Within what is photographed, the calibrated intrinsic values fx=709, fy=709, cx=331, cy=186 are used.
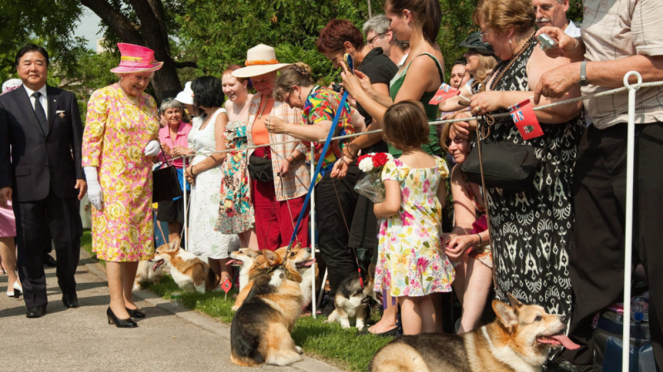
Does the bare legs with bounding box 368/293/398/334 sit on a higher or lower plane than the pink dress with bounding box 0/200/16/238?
lower

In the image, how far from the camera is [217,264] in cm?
832

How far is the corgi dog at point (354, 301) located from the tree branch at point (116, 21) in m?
11.6

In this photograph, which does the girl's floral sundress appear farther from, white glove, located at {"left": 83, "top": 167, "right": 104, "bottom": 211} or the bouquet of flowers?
white glove, located at {"left": 83, "top": 167, "right": 104, "bottom": 211}

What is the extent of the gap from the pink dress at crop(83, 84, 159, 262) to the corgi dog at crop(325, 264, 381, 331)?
190cm

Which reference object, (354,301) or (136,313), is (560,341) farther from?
(136,313)

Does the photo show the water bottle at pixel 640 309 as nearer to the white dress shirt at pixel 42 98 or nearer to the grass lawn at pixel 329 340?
the grass lawn at pixel 329 340

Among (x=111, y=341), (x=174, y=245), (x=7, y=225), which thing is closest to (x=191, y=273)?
(x=174, y=245)

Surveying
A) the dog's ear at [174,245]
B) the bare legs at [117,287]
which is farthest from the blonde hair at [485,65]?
the dog's ear at [174,245]

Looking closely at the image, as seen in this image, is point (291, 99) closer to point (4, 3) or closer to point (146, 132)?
point (146, 132)

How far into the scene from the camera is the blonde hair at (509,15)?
373 cm

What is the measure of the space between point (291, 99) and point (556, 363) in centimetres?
347

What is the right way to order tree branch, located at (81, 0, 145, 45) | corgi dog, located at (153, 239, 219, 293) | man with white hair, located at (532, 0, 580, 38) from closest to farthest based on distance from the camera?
man with white hair, located at (532, 0, 580, 38), corgi dog, located at (153, 239, 219, 293), tree branch, located at (81, 0, 145, 45)

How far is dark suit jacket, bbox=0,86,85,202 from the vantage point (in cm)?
684

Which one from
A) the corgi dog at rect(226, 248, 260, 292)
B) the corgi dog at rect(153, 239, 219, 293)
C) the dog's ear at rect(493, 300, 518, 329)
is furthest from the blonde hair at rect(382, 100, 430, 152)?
the corgi dog at rect(153, 239, 219, 293)
